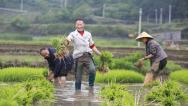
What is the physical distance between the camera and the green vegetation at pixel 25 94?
5.96 meters

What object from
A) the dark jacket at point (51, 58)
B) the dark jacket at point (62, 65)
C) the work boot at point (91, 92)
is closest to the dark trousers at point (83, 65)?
the work boot at point (91, 92)

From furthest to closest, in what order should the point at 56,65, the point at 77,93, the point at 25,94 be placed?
the point at 56,65
the point at 77,93
the point at 25,94

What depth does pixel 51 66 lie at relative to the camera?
1177 cm

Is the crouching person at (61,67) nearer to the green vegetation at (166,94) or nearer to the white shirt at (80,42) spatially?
the white shirt at (80,42)

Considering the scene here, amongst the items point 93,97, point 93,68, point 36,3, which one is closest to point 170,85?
point 93,97

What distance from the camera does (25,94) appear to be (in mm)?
6617

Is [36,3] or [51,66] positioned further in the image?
[36,3]

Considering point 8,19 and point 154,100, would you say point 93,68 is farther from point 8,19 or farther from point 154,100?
point 8,19

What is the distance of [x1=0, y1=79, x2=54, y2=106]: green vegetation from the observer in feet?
19.5

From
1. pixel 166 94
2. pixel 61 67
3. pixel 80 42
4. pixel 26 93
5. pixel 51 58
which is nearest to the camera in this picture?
pixel 26 93

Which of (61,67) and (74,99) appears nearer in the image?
(74,99)

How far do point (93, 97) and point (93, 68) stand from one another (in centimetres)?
168

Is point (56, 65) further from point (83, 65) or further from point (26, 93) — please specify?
point (26, 93)

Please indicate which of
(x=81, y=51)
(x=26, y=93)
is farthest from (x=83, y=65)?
(x=26, y=93)
